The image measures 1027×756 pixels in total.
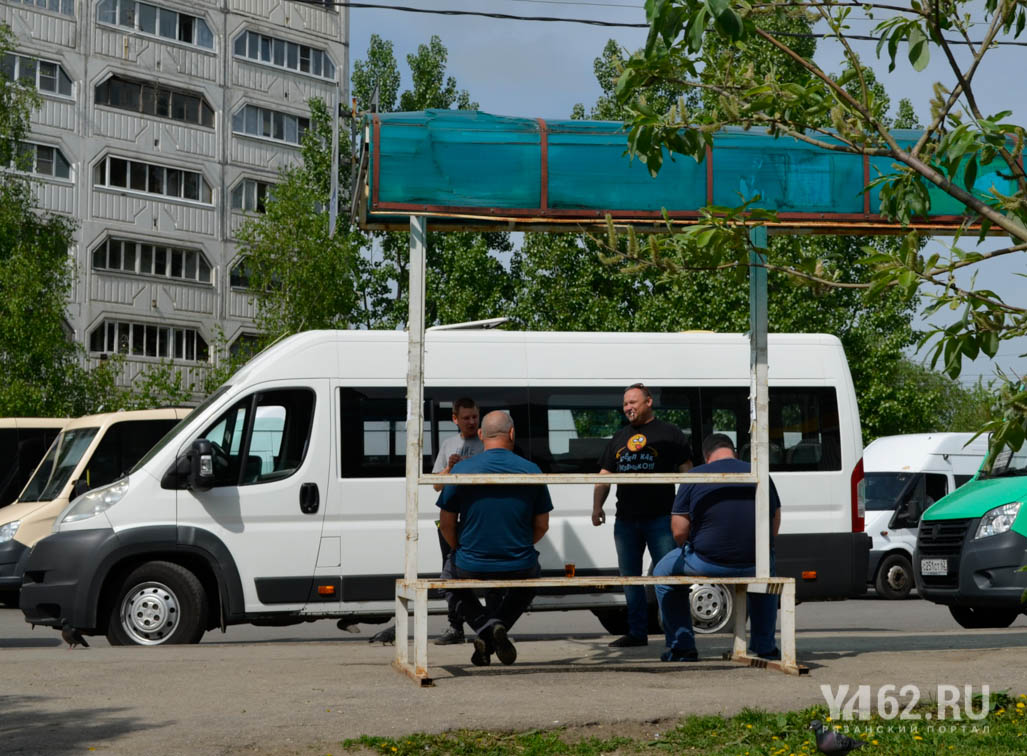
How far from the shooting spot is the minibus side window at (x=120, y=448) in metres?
16.8

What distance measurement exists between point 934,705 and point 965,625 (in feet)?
25.0

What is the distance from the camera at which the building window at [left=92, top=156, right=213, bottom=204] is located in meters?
48.2

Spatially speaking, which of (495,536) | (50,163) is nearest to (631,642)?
(495,536)

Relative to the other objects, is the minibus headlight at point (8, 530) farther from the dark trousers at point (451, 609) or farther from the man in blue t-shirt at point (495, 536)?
the man in blue t-shirt at point (495, 536)

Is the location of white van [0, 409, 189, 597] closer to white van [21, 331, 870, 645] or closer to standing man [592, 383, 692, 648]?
white van [21, 331, 870, 645]

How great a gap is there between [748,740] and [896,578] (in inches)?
615

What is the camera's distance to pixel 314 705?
23.3ft

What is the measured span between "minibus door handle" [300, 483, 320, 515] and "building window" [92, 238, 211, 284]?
38.5 meters

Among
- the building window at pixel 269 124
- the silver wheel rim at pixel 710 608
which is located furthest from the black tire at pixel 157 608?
→ the building window at pixel 269 124

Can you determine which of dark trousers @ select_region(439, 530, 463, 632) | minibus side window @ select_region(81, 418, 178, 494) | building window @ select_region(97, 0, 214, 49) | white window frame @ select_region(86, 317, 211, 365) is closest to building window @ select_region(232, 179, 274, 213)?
white window frame @ select_region(86, 317, 211, 365)

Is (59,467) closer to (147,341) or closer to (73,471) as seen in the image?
(73,471)

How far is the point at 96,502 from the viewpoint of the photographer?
37.7 feet

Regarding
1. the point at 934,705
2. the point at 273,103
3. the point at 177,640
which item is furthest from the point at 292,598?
the point at 273,103

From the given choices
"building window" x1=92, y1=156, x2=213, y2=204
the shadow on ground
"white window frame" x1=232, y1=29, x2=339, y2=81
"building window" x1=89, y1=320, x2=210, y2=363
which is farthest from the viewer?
"white window frame" x1=232, y1=29, x2=339, y2=81
